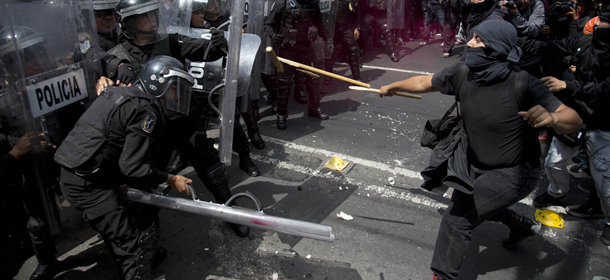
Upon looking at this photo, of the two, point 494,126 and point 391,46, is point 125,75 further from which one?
point 391,46

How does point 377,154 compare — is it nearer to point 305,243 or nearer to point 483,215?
point 305,243

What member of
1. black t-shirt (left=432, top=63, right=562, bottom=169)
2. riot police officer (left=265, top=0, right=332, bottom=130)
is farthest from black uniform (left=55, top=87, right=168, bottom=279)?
riot police officer (left=265, top=0, right=332, bottom=130)

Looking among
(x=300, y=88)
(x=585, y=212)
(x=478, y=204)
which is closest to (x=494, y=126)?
(x=478, y=204)

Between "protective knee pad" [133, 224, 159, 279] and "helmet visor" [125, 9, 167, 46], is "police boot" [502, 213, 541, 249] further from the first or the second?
"helmet visor" [125, 9, 167, 46]

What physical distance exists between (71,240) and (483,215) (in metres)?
3.17

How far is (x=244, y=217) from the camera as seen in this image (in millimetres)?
2072

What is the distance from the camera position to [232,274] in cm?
286

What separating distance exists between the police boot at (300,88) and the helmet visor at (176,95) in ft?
10.8

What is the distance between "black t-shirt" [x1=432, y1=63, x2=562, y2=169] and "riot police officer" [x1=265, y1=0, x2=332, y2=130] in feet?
9.92

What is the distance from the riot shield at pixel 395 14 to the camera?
8.34m

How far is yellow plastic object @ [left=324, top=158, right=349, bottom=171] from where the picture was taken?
4246 mm

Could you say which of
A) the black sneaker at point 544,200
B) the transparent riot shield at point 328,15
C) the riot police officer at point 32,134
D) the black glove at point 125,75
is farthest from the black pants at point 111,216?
the transparent riot shield at point 328,15

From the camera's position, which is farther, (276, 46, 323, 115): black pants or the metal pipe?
(276, 46, 323, 115): black pants

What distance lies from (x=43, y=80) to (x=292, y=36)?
3.12 metres
